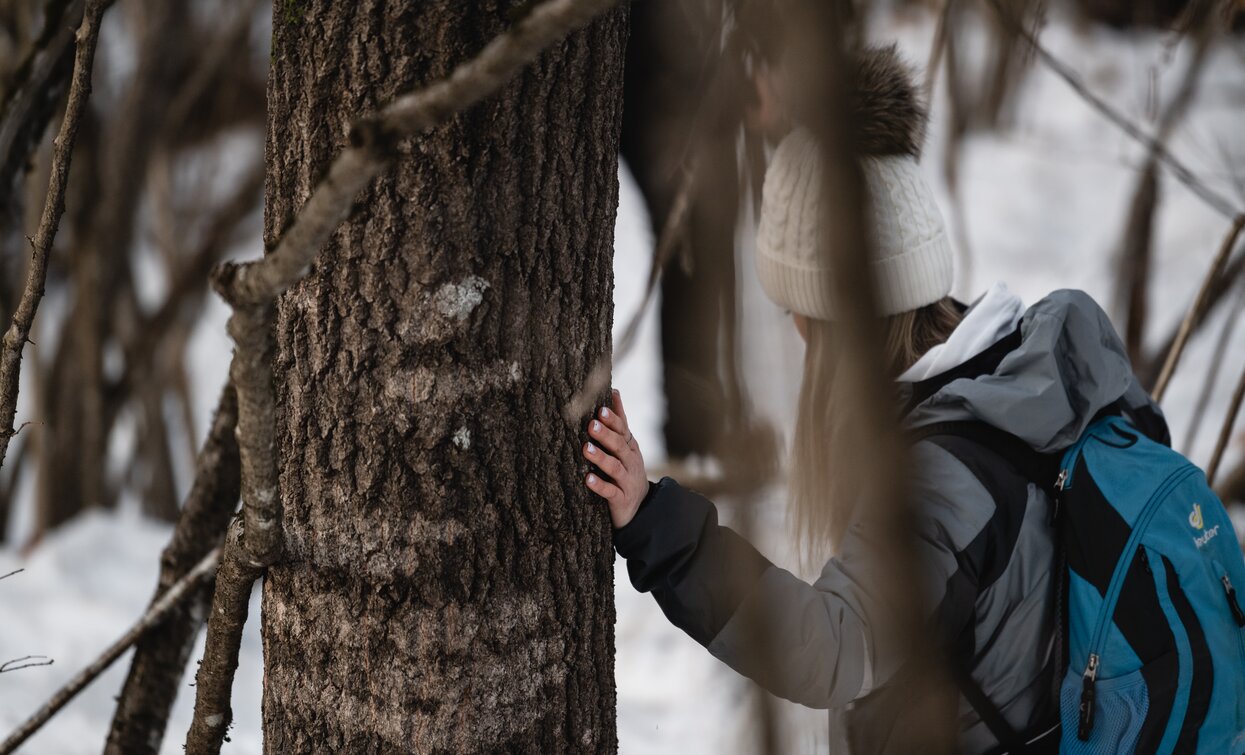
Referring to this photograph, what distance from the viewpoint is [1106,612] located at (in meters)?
1.37

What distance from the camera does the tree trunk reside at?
111cm

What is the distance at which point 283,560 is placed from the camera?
1214 millimetres

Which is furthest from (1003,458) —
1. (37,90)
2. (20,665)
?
(20,665)

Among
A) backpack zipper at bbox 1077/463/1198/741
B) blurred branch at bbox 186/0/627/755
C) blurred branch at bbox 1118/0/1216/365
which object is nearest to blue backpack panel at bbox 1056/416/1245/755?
backpack zipper at bbox 1077/463/1198/741

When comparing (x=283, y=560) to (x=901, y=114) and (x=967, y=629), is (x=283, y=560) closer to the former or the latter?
(x=967, y=629)

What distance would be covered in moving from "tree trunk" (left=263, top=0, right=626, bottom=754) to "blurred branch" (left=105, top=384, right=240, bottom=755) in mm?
803

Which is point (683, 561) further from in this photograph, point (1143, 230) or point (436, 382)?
point (1143, 230)

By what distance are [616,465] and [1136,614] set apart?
0.74m

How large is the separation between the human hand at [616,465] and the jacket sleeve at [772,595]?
0.08 feet

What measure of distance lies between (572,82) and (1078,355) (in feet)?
2.91

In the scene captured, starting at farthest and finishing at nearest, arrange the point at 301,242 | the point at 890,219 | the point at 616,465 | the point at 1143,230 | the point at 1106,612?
the point at 1143,230 → the point at 890,219 → the point at 1106,612 → the point at 616,465 → the point at 301,242

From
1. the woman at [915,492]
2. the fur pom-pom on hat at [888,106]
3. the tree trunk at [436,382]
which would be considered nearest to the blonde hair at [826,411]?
the woman at [915,492]

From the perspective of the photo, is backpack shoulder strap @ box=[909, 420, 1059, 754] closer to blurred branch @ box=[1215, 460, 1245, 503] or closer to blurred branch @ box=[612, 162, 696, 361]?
blurred branch @ box=[612, 162, 696, 361]

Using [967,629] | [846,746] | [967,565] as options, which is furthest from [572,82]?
[846,746]
